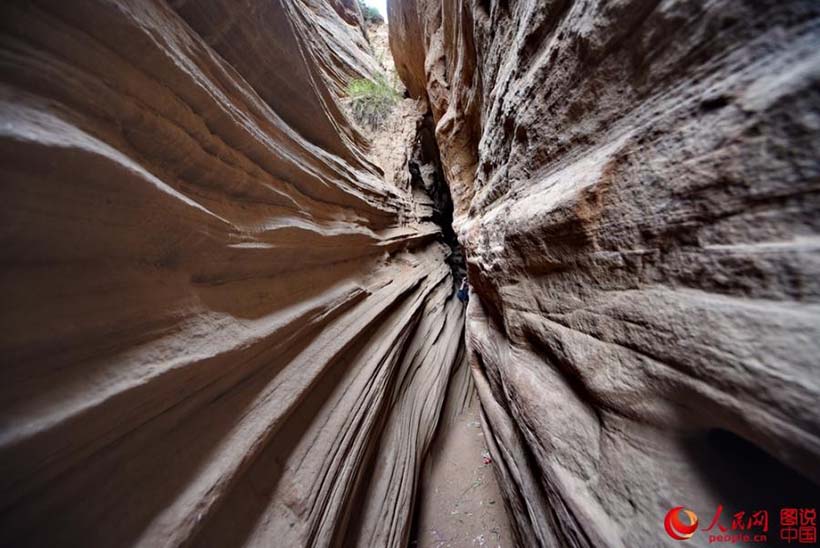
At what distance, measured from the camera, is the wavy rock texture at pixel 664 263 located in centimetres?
49

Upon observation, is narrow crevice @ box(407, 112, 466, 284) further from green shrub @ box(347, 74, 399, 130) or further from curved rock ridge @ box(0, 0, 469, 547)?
curved rock ridge @ box(0, 0, 469, 547)

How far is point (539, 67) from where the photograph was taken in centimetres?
127

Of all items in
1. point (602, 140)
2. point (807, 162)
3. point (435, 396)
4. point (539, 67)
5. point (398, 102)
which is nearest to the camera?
point (807, 162)

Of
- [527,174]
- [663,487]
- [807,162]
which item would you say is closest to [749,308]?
[807,162]

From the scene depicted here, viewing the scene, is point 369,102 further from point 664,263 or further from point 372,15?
point 372,15

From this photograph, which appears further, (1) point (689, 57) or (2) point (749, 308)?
(1) point (689, 57)

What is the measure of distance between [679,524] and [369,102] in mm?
5982

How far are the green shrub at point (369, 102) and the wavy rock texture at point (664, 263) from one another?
4.04 m

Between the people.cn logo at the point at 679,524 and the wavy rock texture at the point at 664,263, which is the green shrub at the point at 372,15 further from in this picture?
the people.cn logo at the point at 679,524

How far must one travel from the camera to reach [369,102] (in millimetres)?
4938

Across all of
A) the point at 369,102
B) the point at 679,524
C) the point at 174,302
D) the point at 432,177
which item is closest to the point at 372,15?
the point at 369,102

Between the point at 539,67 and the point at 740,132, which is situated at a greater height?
the point at 539,67

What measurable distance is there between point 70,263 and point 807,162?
5.77 ft

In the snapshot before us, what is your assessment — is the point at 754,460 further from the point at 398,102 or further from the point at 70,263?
the point at 398,102
